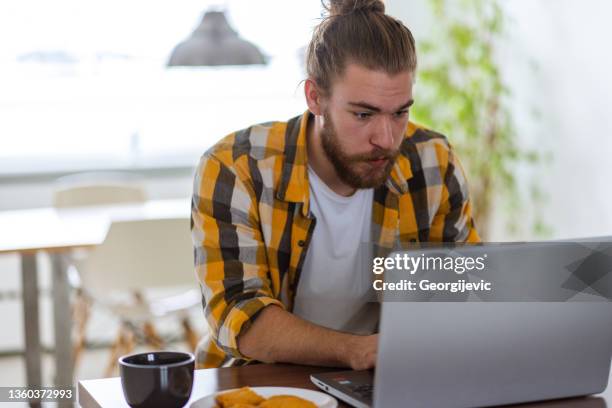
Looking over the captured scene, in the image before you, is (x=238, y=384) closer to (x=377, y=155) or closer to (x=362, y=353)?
(x=362, y=353)

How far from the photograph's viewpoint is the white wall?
3.56 metres

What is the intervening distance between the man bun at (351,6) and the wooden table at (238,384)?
27.6 inches

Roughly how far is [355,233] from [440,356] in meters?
0.71

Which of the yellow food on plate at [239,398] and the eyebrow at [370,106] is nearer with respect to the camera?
the yellow food on plate at [239,398]

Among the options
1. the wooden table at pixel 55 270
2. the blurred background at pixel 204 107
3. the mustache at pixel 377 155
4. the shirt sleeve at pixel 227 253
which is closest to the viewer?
the shirt sleeve at pixel 227 253

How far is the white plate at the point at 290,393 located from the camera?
51.6 inches

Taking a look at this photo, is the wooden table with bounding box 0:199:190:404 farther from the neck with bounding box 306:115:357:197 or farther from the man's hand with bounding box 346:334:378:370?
the man's hand with bounding box 346:334:378:370

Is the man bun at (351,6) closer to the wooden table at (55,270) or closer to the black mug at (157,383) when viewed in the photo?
the black mug at (157,383)

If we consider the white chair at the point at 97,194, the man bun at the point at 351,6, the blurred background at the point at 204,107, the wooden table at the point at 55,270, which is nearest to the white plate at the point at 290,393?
the man bun at the point at 351,6

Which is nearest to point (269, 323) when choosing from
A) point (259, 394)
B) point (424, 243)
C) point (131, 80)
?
point (259, 394)

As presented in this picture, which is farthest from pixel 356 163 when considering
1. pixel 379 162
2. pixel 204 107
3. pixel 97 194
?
pixel 204 107

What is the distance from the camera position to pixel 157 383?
1.26 metres

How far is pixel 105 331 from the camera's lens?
4715mm

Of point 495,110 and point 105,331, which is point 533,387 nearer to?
point 495,110
